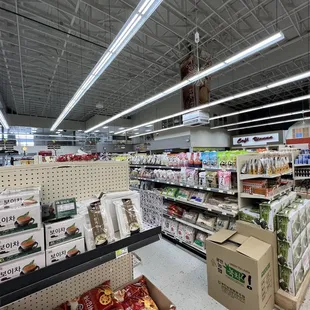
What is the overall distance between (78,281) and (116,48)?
11.5 feet

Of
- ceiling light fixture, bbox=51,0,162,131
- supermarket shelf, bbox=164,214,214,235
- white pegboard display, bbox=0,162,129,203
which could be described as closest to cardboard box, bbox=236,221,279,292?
supermarket shelf, bbox=164,214,214,235

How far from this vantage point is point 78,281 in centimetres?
134

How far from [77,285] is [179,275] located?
2046mm

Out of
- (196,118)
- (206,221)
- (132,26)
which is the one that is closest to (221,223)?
(206,221)

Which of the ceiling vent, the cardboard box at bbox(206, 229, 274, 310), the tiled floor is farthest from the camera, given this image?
the ceiling vent

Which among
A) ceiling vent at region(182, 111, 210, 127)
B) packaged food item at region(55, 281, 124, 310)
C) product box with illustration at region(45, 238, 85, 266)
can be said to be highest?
ceiling vent at region(182, 111, 210, 127)

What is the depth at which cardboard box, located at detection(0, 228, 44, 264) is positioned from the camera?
2.69 feet

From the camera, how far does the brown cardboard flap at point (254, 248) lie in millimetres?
2084

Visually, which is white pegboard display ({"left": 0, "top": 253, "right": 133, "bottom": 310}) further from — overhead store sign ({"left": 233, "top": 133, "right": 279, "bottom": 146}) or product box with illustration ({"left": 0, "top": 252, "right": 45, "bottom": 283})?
overhead store sign ({"left": 233, "top": 133, "right": 279, "bottom": 146})

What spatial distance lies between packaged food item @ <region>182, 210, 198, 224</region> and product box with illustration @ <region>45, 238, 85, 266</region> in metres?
2.96

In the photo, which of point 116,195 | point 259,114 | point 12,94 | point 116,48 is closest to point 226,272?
point 116,195

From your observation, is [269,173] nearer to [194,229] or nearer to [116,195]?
[194,229]

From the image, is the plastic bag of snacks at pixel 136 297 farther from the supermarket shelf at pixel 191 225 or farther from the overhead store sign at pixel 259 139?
the overhead store sign at pixel 259 139

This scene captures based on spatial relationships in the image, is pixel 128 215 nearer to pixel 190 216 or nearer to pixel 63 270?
pixel 63 270
